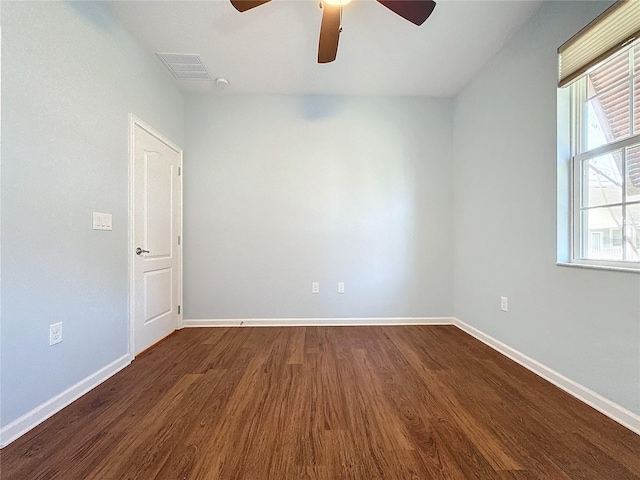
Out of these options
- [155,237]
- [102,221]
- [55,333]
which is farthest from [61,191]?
[155,237]

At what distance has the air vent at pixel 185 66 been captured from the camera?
2.38 meters

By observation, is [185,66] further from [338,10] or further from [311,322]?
[311,322]

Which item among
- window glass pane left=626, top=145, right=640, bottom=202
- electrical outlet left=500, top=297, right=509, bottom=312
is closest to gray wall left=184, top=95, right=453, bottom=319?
electrical outlet left=500, top=297, right=509, bottom=312

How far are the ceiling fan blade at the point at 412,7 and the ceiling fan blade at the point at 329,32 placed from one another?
31 centimetres

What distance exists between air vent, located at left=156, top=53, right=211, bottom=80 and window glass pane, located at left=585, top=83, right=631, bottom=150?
10.1ft

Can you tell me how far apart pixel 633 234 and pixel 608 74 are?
0.98 metres

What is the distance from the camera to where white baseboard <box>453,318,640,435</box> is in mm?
1356

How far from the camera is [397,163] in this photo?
3084 millimetres

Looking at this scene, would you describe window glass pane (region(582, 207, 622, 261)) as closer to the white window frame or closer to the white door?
the white window frame

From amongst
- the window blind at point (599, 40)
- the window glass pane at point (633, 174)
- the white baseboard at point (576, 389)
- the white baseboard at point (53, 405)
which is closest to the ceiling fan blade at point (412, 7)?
the window blind at point (599, 40)

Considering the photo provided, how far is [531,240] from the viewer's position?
200 cm

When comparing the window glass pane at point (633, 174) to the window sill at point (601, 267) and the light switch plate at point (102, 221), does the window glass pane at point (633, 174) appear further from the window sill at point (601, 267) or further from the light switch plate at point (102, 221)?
the light switch plate at point (102, 221)

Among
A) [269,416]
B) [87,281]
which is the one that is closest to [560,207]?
[269,416]

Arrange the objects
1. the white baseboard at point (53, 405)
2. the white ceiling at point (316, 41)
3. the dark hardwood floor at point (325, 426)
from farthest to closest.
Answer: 1. the white ceiling at point (316, 41)
2. the white baseboard at point (53, 405)
3. the dark hardwood floor at point (325, 426)
